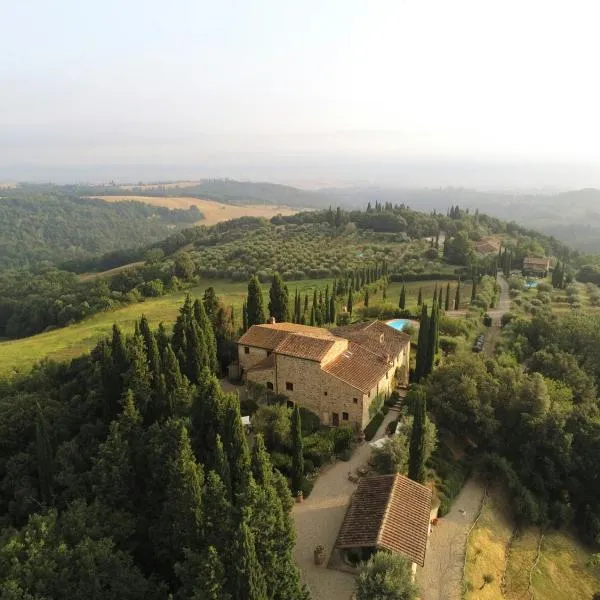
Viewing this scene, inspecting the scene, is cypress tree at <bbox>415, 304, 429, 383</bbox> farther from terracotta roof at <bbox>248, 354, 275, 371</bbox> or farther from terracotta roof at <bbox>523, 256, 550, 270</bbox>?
terracotta roof at <bbox>523, 256, 550, 270</bbox>

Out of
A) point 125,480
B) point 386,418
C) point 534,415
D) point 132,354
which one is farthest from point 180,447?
point 534,415

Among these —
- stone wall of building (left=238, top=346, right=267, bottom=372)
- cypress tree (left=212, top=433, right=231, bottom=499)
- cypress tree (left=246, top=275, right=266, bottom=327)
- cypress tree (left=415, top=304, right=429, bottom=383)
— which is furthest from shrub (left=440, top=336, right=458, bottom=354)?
cypress tree (left=212, top=433, right=231, bottom=499)

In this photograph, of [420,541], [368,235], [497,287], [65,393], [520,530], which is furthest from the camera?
[368,235]

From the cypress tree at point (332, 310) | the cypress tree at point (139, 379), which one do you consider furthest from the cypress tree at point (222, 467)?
the cypress tree at point (332, 310)

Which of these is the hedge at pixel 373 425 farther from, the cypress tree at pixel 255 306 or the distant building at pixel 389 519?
the cypress tree at pixel 255 306

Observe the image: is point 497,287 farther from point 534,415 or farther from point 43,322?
point 43,322

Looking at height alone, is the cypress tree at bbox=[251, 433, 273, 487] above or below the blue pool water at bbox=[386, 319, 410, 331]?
above
